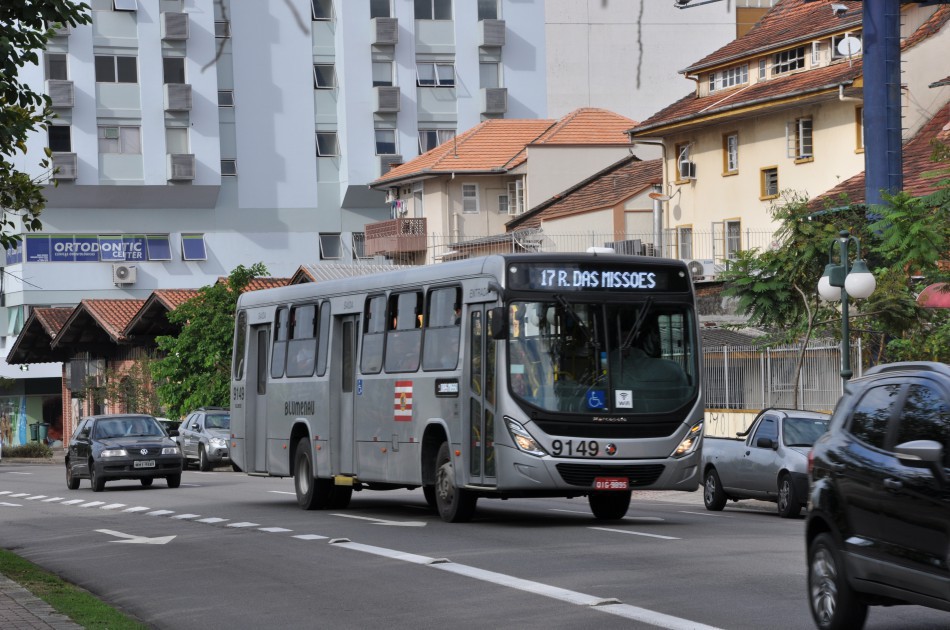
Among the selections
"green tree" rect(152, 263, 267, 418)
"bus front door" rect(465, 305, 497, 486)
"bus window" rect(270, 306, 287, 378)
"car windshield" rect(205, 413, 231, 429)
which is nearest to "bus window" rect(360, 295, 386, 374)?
"bus front door" rect(465, 305, 497, 486)

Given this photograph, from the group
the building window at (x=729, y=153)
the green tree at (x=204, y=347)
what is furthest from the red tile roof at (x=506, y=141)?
the building window at (x=729, y=153)

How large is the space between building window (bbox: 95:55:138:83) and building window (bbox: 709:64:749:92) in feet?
103

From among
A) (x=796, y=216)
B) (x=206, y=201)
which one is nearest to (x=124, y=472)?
(x=796, y=216)

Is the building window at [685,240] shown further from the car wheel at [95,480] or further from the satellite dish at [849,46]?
the car wheel at [95,480]

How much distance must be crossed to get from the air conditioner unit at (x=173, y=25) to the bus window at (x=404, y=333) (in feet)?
185

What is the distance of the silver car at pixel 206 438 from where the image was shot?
151ft

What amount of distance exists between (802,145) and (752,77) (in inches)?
170

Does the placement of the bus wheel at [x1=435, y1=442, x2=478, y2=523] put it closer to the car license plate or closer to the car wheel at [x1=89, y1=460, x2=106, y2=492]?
the car license plate

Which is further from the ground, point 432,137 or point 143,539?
point 432,137

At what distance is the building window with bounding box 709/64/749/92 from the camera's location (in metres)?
53.3

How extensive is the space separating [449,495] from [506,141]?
55879mm

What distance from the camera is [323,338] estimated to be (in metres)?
23.6

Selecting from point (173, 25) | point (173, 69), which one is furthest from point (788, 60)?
point (173, 69)

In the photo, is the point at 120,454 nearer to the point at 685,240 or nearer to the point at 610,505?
the point at 610,505
